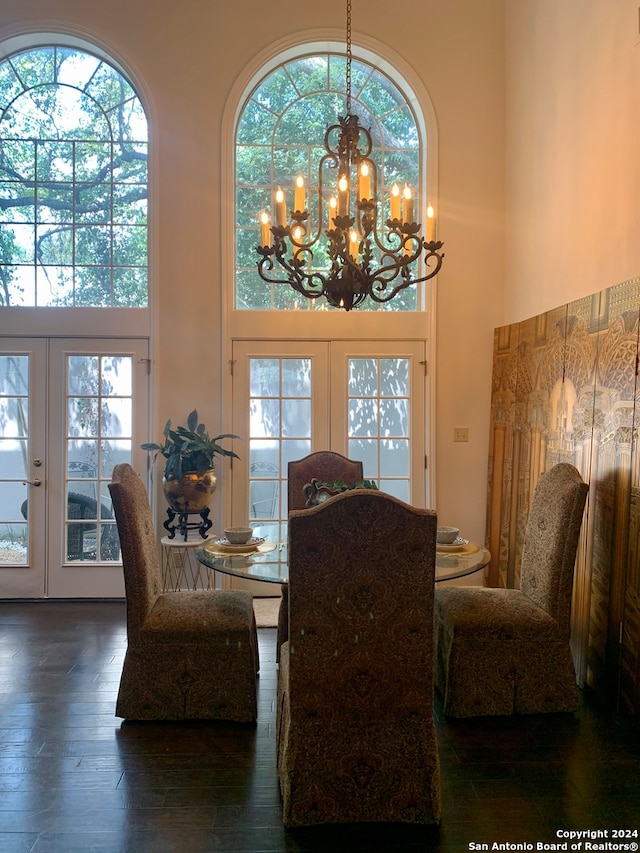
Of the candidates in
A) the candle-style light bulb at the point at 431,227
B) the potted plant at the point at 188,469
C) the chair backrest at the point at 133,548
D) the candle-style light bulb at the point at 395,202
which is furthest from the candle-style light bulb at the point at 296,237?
the potted plant at the point at 188,469

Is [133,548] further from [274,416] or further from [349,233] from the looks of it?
[274,416]

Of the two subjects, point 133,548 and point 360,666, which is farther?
point 133,548

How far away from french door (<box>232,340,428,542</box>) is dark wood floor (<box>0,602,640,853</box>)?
170 cm

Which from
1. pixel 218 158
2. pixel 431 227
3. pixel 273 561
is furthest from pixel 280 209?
pixel 218 158

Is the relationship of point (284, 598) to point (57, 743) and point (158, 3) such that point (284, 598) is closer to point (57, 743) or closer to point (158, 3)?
point (57, 743)

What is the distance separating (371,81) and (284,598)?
4.00 m

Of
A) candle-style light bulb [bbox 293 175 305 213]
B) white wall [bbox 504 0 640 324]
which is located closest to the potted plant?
candle-style light bulb [bbox 293 175 305 213]

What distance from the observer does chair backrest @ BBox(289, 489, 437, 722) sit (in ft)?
5.80

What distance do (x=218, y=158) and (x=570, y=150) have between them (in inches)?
97.1

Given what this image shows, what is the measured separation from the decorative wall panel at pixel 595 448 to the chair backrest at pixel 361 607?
1.29 m

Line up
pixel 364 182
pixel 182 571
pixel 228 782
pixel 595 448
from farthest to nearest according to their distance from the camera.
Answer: pixel 182 571, pixel 595 448, pixel 364 182, pixel 228 782

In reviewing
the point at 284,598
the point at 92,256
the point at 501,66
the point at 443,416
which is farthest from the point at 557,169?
the point at 92,256

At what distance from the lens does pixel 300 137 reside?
14.5ft
